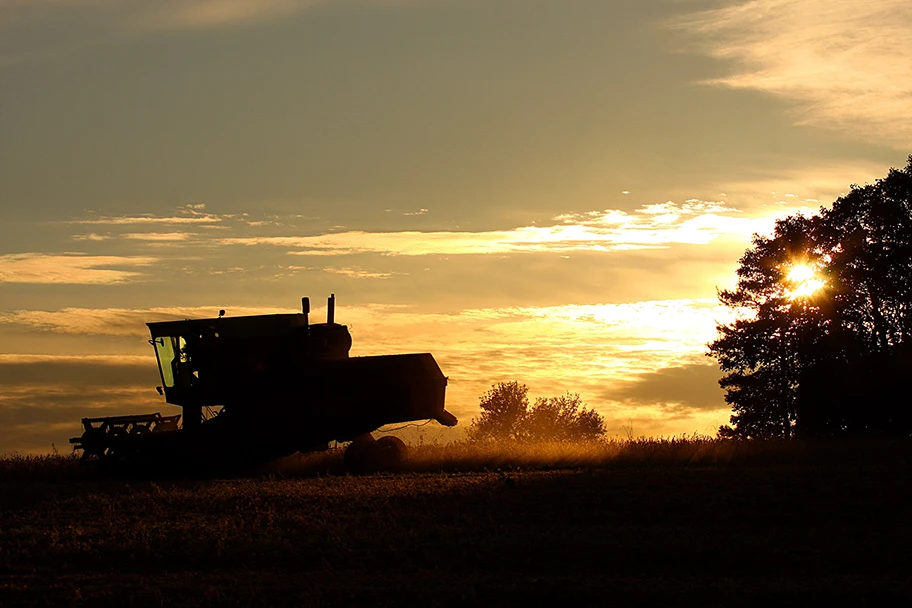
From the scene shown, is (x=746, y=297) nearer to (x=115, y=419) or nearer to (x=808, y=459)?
(x=808, y=459)

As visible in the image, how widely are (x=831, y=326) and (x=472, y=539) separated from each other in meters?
29.8

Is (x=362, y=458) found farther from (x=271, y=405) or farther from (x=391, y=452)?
(x=271, y=405)

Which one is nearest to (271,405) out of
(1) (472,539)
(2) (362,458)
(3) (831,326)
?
(2) (362,458)

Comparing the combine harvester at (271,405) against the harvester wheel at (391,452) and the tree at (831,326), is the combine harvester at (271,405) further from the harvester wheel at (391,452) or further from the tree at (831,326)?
the tree at (831,326)

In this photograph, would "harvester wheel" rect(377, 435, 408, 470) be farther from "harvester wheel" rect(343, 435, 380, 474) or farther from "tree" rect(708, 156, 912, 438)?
"tree" rect(708, 156, 912, 438)

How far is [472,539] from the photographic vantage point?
17.5 metres

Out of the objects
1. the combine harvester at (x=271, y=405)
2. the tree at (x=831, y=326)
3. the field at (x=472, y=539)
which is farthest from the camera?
the tree at (x=831, y=326)

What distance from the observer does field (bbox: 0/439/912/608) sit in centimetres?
1451

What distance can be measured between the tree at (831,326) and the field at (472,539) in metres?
17.2

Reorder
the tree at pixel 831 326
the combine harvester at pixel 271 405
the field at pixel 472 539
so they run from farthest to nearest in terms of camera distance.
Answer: the tree at pixel 831 326, the combine harvester at pixel 271 405, the field at pixel 472 539

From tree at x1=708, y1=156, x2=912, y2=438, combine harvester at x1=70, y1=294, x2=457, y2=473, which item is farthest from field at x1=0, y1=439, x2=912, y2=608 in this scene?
tree at x1=708, y1=156, x2=912, y2=438

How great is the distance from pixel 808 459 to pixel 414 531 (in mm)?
13974

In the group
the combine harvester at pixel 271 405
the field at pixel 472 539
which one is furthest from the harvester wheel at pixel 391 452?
the field at pixel 472 539

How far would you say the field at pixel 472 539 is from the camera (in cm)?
1451
